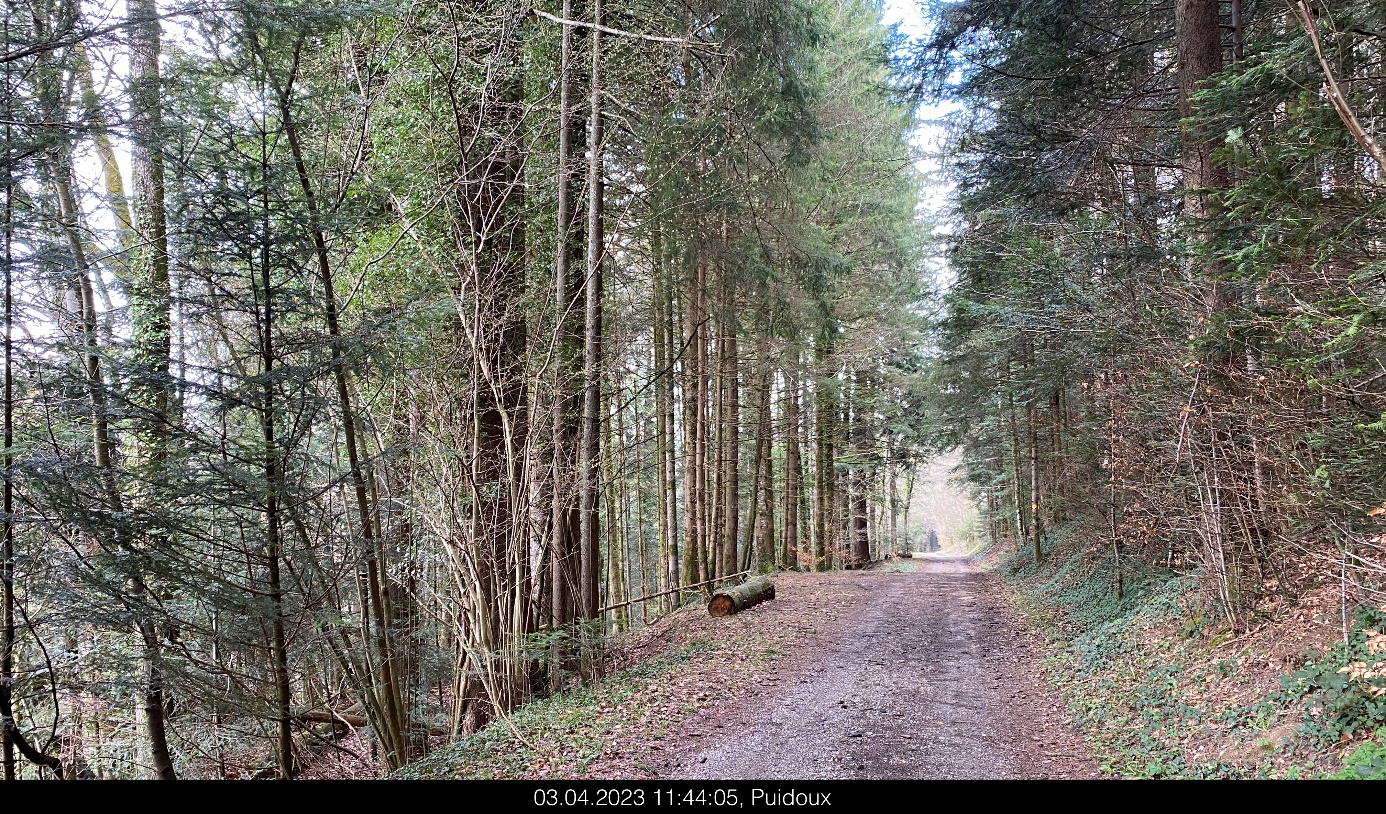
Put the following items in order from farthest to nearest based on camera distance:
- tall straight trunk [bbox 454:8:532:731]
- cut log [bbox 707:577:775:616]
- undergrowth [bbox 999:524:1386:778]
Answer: cut log [bbox 707:577:775:616] < tall straight trunk [bbox 454:8:532:731] < undergrowth [bbox 999:524:1386:778]

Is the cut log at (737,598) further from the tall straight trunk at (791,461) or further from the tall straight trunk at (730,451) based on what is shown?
the tall straight trunk at (791,461)

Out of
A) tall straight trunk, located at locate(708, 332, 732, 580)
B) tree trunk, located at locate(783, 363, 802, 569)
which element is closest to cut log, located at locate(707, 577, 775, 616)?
tall straight trunk, located at locate(708, 332, 732, 580)

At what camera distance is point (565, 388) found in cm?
712

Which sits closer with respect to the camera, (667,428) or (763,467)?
(667,428)

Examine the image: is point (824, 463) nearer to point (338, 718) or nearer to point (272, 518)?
point (338, 718)

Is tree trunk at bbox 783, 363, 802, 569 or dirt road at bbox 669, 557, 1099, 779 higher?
tree trunk at bbox 783, 363, 802, 569

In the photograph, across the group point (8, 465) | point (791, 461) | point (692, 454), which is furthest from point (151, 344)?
point (791, 461)

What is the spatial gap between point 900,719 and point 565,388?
14.7 feet

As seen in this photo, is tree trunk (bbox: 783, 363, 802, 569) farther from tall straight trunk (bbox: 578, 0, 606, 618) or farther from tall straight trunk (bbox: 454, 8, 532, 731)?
tall straight trunk (bbox: 454, 8, 532, 731)

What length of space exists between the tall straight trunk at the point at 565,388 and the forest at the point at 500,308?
0.05 meters

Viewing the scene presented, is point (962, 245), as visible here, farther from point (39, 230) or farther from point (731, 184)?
point (39, 230)

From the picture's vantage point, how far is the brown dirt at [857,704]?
5.00 metres

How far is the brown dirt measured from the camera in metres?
5.00

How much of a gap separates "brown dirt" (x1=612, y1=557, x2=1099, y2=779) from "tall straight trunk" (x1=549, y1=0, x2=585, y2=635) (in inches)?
61.1
